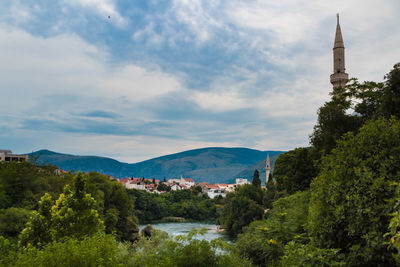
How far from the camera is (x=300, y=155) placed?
22.5 metres

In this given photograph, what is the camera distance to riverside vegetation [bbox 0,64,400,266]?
666 centimetres

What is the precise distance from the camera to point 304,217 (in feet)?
41.1

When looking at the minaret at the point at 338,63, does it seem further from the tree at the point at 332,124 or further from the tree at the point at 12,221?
the tree at the point at 12,221

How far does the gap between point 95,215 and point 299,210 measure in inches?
376

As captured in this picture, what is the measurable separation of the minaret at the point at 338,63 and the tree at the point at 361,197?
81.2 feet

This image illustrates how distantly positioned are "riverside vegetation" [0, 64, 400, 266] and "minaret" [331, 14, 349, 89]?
8.80 meters

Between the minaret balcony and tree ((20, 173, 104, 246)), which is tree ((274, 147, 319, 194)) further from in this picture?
tree ((20, 173, 104, 246))

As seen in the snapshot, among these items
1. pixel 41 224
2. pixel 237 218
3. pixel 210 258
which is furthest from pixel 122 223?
pixel 210 258

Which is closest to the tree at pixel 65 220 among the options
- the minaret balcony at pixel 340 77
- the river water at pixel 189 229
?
the river water at pixel 189 229

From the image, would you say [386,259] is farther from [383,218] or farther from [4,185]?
[4,185]

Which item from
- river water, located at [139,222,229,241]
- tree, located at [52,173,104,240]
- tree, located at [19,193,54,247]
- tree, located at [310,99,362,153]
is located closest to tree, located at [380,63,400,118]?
tree, located at [310,99,362,153]

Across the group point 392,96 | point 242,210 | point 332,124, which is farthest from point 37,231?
point 242,210

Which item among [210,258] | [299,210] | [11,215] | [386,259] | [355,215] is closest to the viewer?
[386,259]

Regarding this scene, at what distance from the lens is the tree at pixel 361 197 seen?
6.36m
